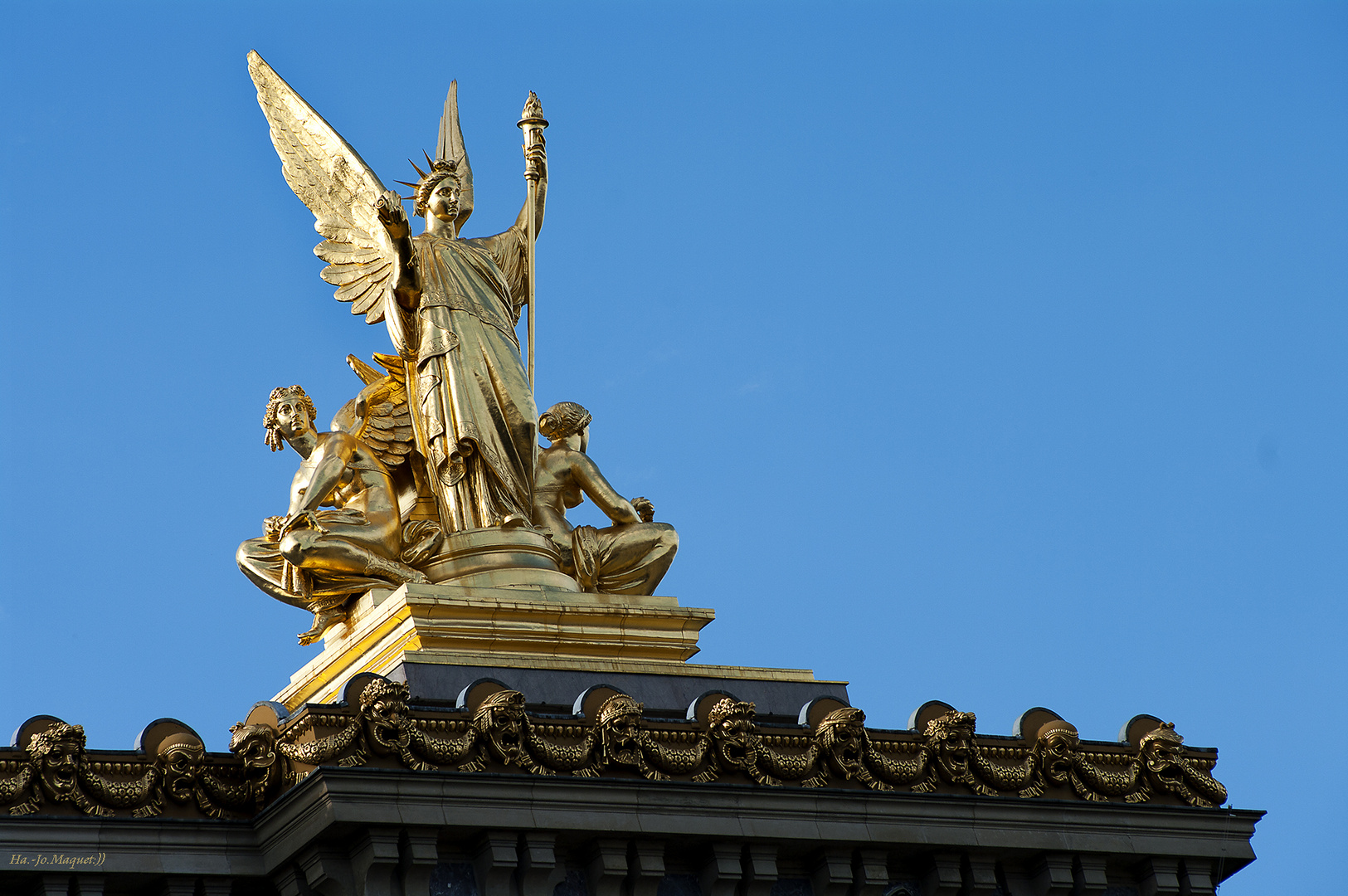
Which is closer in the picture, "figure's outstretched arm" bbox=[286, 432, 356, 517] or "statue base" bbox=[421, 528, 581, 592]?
"statue base" bbox=[421, 528, 581, 592]

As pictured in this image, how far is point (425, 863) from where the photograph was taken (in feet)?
58.9

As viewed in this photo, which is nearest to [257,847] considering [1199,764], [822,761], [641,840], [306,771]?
[306,771]

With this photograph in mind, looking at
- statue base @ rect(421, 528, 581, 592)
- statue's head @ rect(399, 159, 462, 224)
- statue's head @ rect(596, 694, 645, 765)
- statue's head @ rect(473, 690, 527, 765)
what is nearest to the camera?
statue's head @ rect(473, 690, 527, 765)

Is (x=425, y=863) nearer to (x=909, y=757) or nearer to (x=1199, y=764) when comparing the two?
(x=909, y=757)

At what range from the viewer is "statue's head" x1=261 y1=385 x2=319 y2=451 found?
22969mm

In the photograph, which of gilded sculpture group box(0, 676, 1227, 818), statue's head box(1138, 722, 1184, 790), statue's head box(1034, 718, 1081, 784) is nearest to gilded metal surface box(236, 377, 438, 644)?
gilded sculpture group box(0, 676, 1227, 818)

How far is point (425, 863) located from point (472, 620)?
3.91 m

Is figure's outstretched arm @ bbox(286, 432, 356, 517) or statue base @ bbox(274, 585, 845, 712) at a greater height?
figure's outstretched arm @ bbox(286, 432, 356, 517)

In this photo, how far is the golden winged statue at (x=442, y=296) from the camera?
2312cm

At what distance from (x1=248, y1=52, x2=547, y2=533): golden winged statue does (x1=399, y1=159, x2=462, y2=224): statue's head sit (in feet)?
0.06

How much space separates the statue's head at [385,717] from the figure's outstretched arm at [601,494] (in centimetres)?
535

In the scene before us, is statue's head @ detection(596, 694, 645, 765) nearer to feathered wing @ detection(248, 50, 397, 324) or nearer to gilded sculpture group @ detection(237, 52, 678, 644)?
gilded sculpture group @ detection(237, 52, 678, 644)

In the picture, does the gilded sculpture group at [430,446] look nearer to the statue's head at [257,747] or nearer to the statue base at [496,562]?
the statue base at [496,562]

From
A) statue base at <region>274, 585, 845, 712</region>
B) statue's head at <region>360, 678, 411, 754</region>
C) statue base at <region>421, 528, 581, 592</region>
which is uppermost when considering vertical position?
statue base at <region>421, 528, 581, 592</region>
